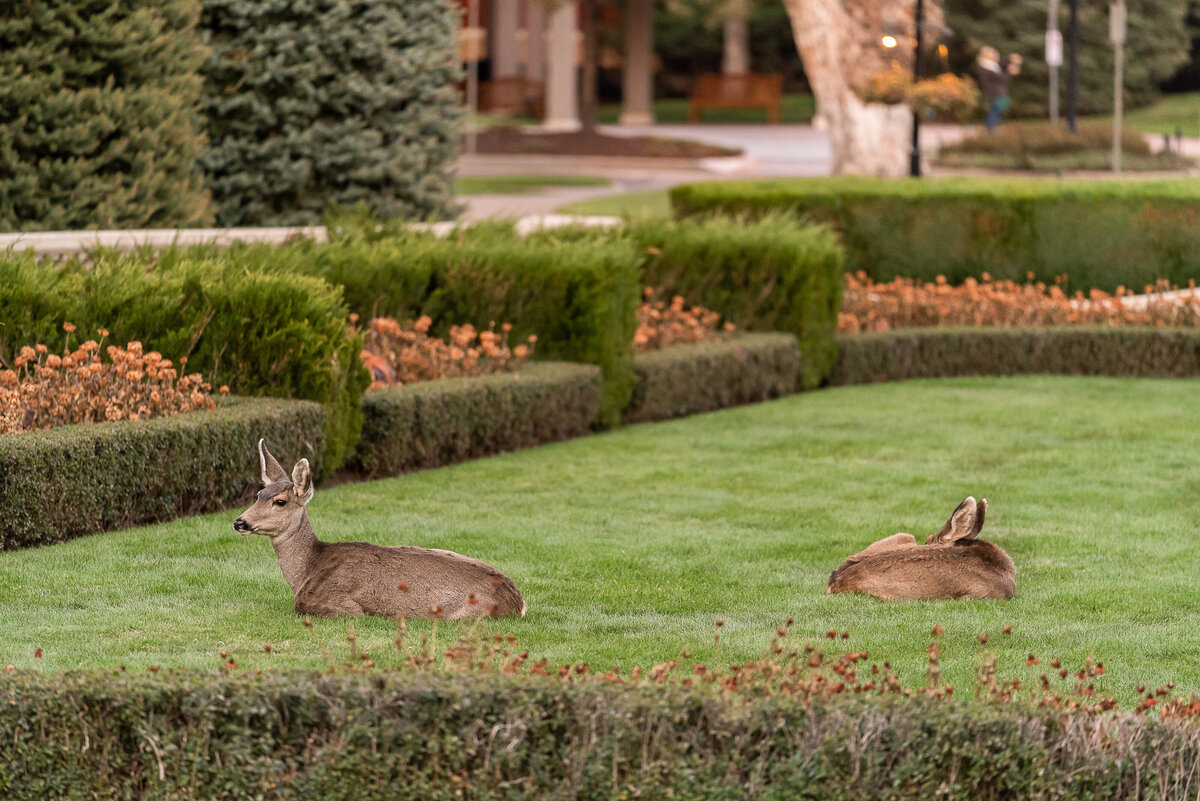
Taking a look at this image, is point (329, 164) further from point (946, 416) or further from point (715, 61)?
point (715, 61)

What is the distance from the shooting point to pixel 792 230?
600 inches

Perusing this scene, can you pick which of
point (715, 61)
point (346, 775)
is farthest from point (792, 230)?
point (715, 61)

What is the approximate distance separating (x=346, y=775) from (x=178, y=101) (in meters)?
9.56

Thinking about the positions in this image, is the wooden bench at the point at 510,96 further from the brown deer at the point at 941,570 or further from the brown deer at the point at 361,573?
the brown deer at the point at 361,573

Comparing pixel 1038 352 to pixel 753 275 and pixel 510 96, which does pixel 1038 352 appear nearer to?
pixel 753 275

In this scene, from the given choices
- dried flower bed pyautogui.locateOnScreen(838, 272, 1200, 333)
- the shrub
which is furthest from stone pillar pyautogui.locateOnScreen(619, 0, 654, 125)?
the shrub

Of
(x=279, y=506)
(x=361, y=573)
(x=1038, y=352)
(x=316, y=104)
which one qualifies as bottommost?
(x=1038, y=352)

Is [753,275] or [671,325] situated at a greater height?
[753,275]

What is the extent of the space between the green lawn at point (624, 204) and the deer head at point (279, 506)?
1953 centimetres

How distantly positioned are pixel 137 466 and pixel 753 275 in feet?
24.6

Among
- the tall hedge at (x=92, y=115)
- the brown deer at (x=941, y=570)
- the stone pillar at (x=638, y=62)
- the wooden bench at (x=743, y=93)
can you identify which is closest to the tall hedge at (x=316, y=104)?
the tall hedge at (x=92, y=115)

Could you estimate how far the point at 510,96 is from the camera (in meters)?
59.8

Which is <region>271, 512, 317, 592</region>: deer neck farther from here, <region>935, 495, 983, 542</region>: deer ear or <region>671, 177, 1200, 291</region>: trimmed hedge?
<region>671, 177, 1200, 291</region>: trimmed hedge

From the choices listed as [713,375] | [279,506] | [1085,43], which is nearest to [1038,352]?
[713,375]
